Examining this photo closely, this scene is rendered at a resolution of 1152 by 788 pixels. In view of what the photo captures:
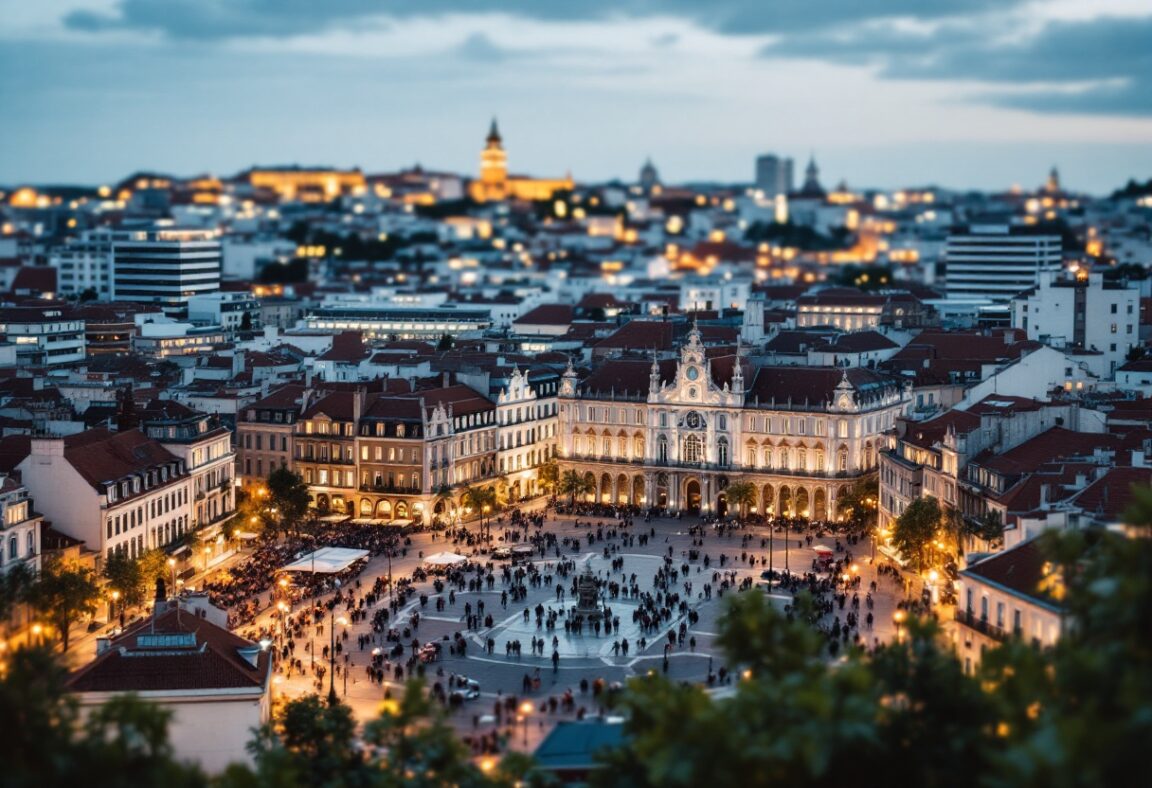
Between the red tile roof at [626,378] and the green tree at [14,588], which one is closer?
the green tree at [14,588]

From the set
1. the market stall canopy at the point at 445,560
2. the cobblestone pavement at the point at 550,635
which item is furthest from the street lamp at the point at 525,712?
the market stall canopy at the point at 445,560

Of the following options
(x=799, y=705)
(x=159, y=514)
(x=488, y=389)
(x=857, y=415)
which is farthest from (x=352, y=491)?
(x=799, y=705)

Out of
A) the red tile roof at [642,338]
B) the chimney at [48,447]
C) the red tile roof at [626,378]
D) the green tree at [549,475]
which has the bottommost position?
the green tree at [549,475]

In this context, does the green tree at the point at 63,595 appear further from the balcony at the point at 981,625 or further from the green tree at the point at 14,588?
the balcony at the point at 981,625

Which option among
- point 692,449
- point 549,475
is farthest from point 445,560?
point 692,449

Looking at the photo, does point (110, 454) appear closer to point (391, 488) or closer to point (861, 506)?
point (391, 488)
